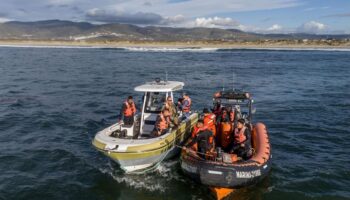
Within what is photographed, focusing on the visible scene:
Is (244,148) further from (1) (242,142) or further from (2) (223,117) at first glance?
(2) (223,117)

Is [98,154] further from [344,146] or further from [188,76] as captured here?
[188,76]

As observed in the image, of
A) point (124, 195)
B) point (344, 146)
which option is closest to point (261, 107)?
point (344, 146)

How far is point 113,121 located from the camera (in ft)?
70.8

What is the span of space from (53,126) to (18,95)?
30.9 ft

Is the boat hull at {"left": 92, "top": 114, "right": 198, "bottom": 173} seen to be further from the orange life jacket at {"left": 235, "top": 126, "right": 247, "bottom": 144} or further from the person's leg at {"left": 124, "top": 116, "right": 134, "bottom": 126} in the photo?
the orange life jacket at {"left": 235, "top": 126, "right": 247, "bottom": 144}

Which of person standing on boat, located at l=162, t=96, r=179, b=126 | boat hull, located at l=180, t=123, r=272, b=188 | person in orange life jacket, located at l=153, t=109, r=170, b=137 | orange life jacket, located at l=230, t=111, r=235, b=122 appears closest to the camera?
boat hull, located at l=180, t=123, r=272, b=188

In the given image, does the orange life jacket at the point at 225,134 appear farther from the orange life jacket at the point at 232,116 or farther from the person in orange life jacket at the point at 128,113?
the person in orange life jacket at the point at 128,113

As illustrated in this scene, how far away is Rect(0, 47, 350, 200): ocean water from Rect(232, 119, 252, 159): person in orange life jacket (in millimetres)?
1159

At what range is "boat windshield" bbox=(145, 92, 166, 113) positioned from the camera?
53.0ft

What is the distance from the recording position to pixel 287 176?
14.1 m

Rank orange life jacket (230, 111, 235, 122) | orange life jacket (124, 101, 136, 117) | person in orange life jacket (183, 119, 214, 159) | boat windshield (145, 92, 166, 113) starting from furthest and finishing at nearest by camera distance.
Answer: boat windshield (145, 92, 166, 113)
orange life jacket (124, 101, 136, 117)
orange life jacket (230, 111, 235, 122)
person in orange life jacket (183, 119, 214, 159)

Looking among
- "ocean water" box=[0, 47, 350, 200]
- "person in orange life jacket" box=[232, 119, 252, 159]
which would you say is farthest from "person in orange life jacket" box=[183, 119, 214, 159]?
"ocean water" box=[0, 47, 350, 200]

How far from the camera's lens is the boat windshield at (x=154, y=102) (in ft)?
53.0

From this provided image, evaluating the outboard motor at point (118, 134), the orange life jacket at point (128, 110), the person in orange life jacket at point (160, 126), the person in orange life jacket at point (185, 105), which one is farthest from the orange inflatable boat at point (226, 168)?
the person in orange life jacket at point (185, 105)
